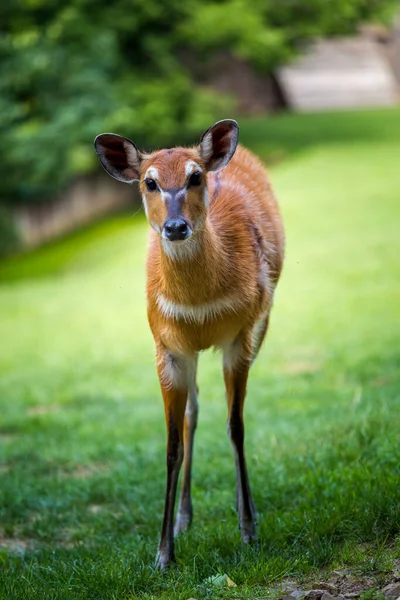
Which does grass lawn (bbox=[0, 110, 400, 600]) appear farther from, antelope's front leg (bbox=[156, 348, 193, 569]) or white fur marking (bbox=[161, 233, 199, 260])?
white fur marking (bbox=[161, 233, 199, 260])

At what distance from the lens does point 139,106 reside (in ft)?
71.2

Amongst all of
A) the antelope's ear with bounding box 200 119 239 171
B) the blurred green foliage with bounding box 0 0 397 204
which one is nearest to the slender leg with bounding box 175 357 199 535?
the antelope's ear with bounding box 200 119 239 171

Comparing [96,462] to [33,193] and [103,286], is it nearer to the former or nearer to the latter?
[103,286]

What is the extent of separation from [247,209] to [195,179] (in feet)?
2.58

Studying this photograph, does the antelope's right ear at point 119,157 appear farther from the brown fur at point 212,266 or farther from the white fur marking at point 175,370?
the white fur marking at point 175,370

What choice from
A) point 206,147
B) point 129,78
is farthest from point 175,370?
point 129,78

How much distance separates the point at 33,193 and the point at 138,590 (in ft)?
57.5

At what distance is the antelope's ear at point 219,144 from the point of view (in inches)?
176

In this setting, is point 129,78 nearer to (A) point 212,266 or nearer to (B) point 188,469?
(B) point 188,469

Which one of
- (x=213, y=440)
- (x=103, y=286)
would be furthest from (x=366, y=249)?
(x=213, y=440)

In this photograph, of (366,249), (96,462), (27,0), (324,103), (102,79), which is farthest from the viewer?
(324,103)

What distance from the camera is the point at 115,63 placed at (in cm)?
2119

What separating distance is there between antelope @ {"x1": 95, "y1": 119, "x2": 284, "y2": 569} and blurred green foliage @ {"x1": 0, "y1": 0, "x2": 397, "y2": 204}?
11489 mm

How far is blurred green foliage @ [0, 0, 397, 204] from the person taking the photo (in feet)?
55.3
